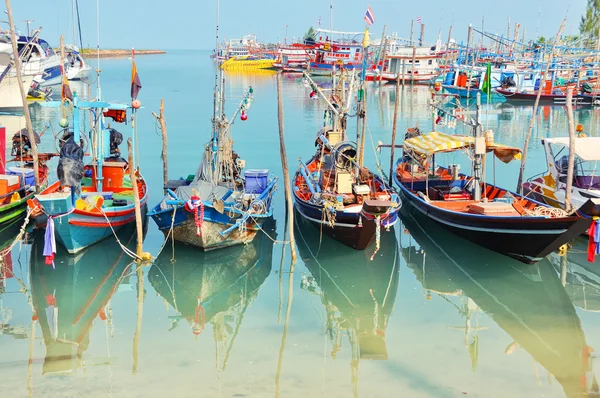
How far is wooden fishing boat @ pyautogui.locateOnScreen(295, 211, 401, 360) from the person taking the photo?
42.4 feet

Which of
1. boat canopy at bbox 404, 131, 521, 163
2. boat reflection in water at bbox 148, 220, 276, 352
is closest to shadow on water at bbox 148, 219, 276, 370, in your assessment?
boat reflection in water at bbox 148, 220, 276, 352

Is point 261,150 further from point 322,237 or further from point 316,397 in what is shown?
point 316,397

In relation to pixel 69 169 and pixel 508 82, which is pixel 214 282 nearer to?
pixel 69 169

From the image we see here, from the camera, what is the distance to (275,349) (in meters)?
12.2

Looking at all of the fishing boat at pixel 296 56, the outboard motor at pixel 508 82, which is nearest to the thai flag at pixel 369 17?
the outboard motor at pixel 508 82

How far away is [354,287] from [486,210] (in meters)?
3.74

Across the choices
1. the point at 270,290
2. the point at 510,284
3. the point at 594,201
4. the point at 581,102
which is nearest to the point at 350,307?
the point at 270,290

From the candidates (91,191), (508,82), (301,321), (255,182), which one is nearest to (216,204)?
(255,182)

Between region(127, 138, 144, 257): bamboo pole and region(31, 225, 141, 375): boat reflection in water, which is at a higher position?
region(127, 138, 144, 257): bamboo pole

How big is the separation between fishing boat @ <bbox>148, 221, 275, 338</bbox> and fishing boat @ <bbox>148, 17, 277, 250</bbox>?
34 cm

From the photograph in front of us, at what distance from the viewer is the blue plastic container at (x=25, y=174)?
1920 centimetres

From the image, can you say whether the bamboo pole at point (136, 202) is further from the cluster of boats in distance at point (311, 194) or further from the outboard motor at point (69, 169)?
the outboard motor at point (69, 169)

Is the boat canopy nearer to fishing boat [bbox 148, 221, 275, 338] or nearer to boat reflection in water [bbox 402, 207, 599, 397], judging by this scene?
boat reflection in water [bbox 402, 207, 599, 397]

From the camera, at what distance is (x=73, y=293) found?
14766mm
